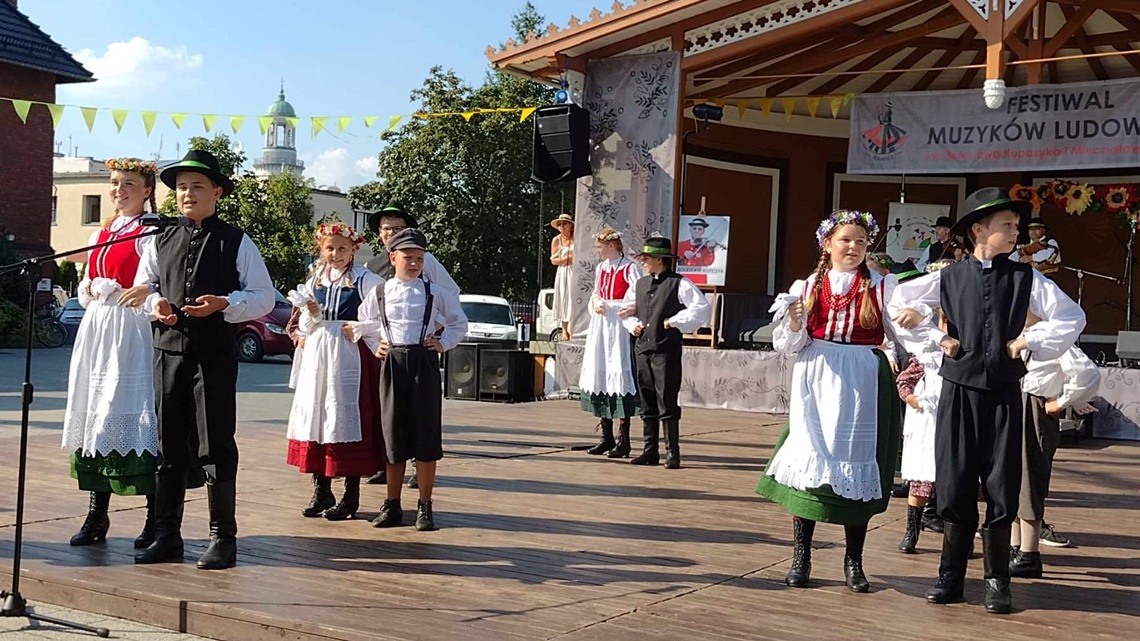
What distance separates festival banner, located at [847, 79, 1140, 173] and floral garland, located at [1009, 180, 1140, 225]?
1753 millimetres

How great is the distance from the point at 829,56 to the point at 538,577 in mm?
10106

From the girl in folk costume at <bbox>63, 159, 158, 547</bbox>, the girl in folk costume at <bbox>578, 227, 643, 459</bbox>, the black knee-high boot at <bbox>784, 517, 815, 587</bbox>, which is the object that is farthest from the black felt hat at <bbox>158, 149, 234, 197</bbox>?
the girl in folk costume at <bbox>578, 227, 643, 459</bbox>

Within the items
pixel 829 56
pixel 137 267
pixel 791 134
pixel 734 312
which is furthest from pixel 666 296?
pixel 791 134

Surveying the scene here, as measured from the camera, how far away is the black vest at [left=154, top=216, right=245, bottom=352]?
504 centimetres

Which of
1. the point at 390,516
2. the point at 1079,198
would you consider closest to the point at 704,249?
the point at 1079,198

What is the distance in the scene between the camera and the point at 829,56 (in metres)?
13.8

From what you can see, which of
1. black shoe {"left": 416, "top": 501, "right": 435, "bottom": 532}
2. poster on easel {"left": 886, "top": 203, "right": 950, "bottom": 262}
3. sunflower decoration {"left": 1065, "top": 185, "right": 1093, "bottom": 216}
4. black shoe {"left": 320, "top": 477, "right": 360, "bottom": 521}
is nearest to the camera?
black shoe {"left": 416, "top": 501, "right": 435, "bottom": 532}

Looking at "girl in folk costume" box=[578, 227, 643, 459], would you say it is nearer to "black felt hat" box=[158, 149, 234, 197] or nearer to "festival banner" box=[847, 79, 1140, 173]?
"black felt hat" box=[158, 149, 234, 197]

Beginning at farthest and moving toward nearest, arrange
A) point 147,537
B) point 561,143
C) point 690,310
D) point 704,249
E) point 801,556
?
point 704,249 → point 561,143 → point 690,310 → point 147,537 → point 801,556

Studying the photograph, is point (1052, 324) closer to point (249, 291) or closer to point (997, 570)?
point (997, 570)

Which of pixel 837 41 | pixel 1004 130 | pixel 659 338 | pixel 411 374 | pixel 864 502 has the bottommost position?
pixel 864 502

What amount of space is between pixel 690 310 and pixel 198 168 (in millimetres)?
4022

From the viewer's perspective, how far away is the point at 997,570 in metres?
4.64

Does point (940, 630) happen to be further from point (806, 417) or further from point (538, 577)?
point (538, 577)
